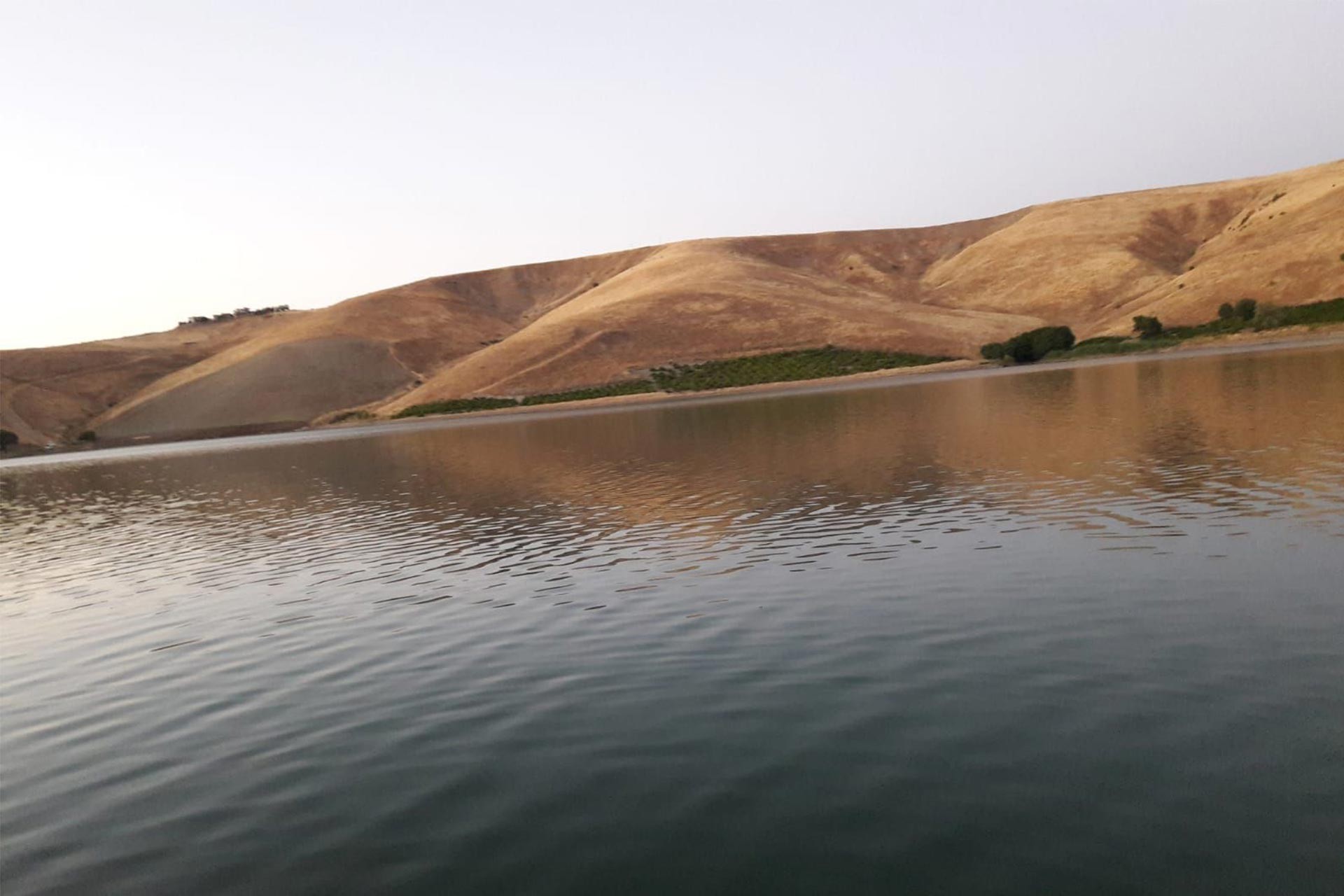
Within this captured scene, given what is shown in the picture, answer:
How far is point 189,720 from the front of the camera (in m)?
16.6

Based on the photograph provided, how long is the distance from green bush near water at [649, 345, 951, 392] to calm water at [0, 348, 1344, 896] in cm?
12375

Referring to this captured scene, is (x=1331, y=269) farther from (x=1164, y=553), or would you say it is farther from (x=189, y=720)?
(x=189, y=720)

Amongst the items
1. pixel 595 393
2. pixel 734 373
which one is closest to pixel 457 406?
pixel 595 393

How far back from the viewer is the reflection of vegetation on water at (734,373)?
527 ft

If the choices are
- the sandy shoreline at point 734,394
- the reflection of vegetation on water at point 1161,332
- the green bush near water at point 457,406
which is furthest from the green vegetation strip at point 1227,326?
the green bush near water at point 457,406

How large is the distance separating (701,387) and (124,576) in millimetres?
132006

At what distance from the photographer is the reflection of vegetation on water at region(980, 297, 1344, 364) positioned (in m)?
125

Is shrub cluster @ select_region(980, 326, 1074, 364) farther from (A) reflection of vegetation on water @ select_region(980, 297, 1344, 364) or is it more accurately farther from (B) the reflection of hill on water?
(B) the reflection of hill on water

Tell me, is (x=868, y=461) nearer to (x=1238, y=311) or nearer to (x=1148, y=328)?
(x=1238, y=311)

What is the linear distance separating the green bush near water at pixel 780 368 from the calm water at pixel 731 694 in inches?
4872

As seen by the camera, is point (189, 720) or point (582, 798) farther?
point (189, 720)

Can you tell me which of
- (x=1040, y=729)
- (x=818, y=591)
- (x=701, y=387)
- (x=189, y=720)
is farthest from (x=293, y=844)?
(x=701, y=387)

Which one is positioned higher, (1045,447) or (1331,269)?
(1331,269)

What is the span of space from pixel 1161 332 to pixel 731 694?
487ft
